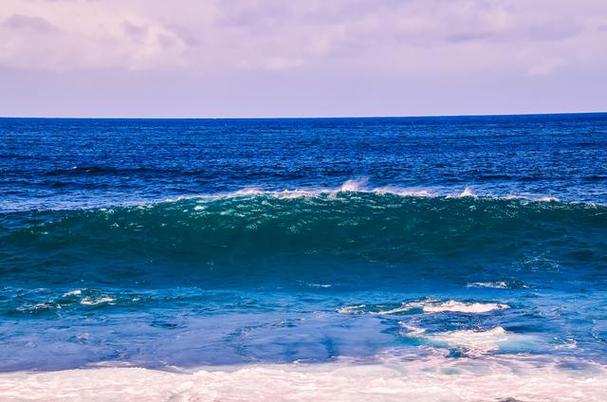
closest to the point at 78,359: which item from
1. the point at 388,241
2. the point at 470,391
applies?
the point at 470,391

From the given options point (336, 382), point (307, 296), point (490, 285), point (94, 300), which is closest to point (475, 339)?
point (336, 382)

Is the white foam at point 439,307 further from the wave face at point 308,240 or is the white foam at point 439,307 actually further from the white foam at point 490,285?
the wave face at point 308,240

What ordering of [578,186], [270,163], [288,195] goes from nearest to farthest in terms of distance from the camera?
[288,195]
[578,186]
[270,163]

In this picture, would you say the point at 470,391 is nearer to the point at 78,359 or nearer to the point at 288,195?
the point at 78,359

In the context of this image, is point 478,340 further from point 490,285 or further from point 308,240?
point 308,240

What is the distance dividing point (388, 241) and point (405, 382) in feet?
42.9

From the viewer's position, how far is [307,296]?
18734mm

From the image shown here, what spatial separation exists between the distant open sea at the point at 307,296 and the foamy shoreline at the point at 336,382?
49mm

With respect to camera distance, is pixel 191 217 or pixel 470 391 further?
A: pixel 191 217

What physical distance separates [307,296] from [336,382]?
23.1 ft

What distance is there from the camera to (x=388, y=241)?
80.7ft

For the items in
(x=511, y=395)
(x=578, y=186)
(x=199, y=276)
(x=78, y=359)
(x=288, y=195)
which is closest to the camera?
(x=511, y=395)

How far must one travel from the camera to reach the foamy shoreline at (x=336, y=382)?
36.4ft

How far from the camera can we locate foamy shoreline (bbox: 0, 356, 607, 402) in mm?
11094
